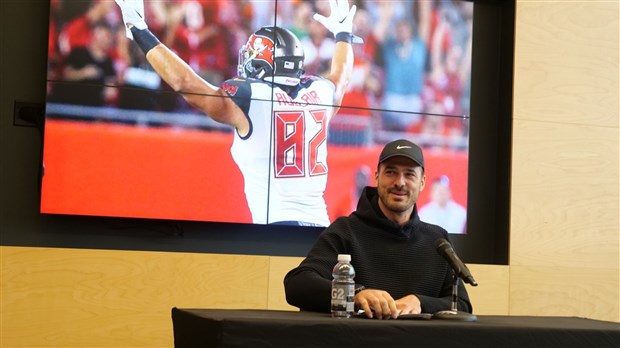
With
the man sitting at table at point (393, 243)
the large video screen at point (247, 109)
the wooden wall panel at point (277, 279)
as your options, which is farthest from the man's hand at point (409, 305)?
the large video screen at point (247, 109)

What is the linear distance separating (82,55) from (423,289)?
2.19 metres

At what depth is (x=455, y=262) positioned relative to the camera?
8.36 feet

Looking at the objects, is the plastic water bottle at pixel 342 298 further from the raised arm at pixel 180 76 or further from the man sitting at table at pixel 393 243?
the raised arm at pixel 180 76

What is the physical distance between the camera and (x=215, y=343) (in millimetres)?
2129

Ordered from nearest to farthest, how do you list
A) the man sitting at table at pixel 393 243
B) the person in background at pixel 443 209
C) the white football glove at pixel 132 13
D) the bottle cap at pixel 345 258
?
1. the bottle cap at pixel 345 258
2. the man sitting at table at pixel 393 243
3. the white football glove at pixel 132 13
4. the person in background at pixel 443 209

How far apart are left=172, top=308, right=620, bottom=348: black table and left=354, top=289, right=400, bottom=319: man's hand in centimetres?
10

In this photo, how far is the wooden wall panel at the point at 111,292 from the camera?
409cm

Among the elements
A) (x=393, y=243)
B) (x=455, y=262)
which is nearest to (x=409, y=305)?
(x=455, y=262)

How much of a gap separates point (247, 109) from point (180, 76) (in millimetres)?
367

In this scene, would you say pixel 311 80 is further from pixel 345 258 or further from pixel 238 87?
pixel 345 258

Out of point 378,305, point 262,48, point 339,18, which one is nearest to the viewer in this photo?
point 378,305

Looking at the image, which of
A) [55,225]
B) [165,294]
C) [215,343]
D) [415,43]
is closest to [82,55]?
[55,225]

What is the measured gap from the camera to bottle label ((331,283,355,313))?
8.00ft

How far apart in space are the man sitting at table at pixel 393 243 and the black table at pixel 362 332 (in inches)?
16.7
